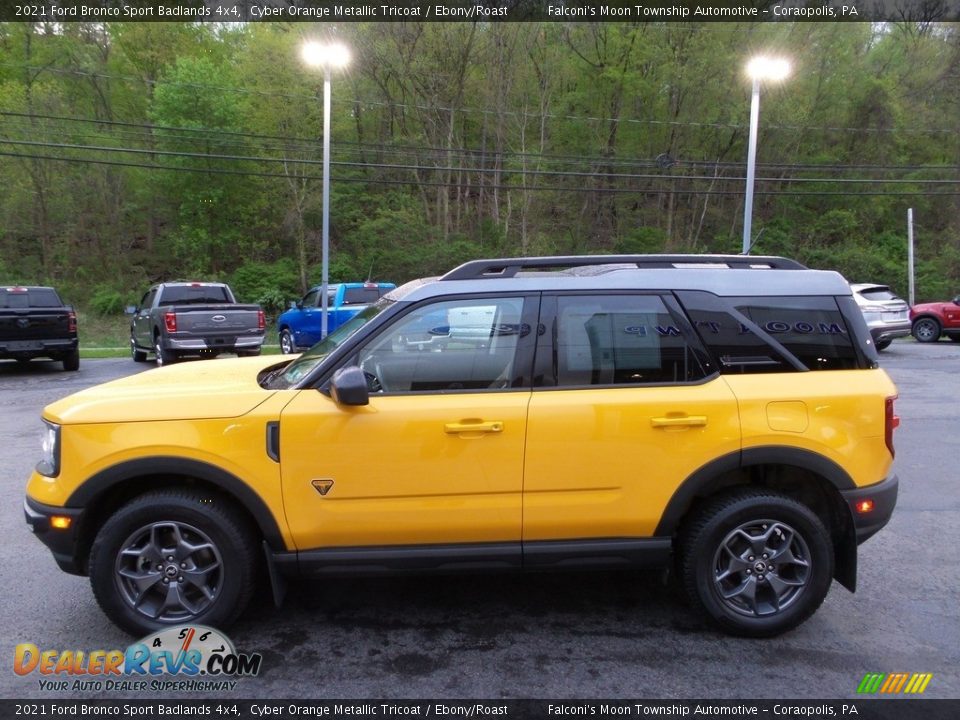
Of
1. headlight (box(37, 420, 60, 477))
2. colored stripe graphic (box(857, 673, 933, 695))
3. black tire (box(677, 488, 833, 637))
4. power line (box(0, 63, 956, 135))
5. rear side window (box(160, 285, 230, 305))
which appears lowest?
colored stripe graphic (box(857, 673, 933, 695))

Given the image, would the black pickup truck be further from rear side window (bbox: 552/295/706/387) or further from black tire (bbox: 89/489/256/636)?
rear side window (bbox: 552/295/706/387)

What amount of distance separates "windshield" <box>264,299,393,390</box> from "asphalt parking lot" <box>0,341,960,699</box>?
128cm

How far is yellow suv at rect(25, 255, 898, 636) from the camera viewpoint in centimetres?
326

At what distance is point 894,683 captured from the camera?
10.1 ft

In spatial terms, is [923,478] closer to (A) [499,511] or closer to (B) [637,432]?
(B) [637,432]

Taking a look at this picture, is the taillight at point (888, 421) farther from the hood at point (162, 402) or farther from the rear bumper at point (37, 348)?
the rear bumper at point (37, 348)

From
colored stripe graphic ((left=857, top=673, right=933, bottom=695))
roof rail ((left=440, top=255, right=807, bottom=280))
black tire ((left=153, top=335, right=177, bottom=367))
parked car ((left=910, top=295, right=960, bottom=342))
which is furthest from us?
parked car ((left=910, top=295, right=960, bottom=342))

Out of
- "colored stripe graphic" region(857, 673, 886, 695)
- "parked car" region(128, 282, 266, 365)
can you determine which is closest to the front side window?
"colored stripe graphic" region(857, 673, 886, 695)

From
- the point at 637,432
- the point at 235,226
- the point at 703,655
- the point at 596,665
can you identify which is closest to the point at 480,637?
the point at 596,665

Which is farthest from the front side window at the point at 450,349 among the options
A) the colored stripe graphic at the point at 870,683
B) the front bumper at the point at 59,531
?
the colored stripe graphic at the point at 870,683

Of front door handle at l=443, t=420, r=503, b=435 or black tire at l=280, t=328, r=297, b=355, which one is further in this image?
black tire at l=280, t=328, r=297, b=355

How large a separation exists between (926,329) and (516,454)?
2197 centimetres

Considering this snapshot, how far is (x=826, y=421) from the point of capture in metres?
3.39

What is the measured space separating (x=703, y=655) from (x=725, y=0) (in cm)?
3566
